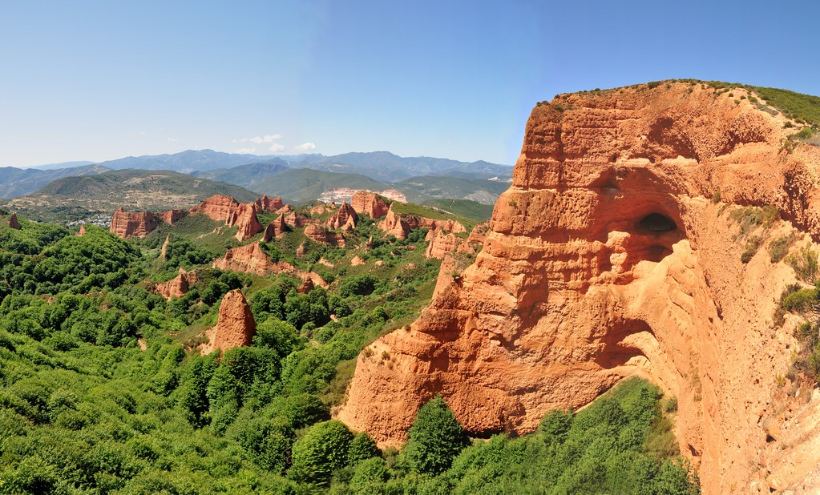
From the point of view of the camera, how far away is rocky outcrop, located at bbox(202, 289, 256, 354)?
124 ft

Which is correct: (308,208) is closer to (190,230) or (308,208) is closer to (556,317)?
(190,230)

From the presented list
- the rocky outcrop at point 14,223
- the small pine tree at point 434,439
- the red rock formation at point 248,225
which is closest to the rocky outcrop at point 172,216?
the red rock formation at point 248,225

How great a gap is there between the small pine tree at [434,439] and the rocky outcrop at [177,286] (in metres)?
46.4

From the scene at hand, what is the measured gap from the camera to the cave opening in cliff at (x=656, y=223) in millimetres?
23803

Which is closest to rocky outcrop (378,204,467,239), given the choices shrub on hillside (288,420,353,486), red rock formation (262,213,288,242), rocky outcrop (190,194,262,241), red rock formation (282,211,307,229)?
red rock formation (282,211,307,229)

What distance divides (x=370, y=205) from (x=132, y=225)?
210 ft

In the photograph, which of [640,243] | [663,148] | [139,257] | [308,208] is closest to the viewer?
[663,148]

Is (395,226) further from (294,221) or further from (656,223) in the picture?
(656,223)

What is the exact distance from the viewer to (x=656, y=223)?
79.6 ft

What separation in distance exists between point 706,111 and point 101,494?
92.9ft

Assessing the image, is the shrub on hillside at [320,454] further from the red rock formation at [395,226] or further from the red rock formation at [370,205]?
the red rock formation at [370,205]

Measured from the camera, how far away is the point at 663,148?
21.2 m

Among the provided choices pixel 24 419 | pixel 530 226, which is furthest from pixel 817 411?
pixel 24 419

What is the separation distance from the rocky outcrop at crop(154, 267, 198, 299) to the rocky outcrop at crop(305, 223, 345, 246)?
79.8ft
